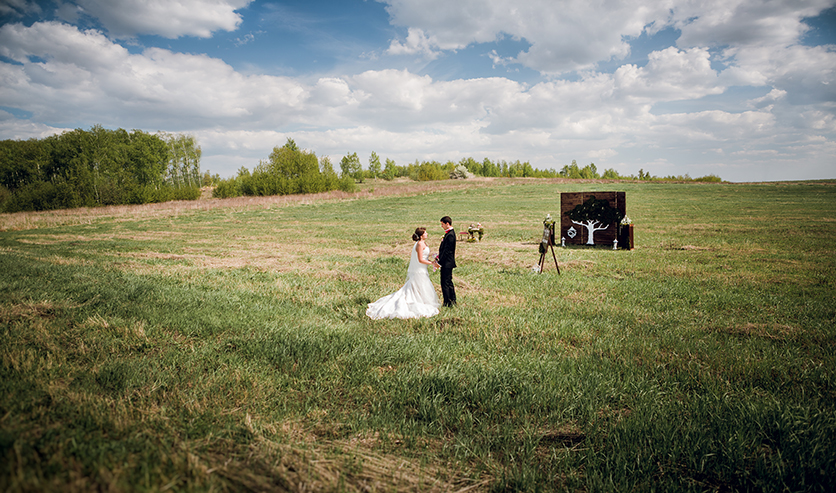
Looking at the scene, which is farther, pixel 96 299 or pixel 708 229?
pixel 708 229

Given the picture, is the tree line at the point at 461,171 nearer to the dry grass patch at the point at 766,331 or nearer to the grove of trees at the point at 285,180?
the grove of trees at the point at 285,180

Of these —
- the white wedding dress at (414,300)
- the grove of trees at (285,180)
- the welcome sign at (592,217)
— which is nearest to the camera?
the white wedding dress at (414,300)

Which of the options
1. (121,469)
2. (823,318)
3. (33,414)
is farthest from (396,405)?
(823,318)

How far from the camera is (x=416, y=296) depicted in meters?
7.70

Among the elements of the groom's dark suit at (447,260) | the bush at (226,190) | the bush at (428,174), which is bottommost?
the groom's dark suit at (447,260)

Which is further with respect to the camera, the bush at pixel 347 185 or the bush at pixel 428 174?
the bush at pixel 428 174

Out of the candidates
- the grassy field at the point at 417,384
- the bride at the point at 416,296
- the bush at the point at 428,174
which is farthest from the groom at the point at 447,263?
the bush at the point at 428,174

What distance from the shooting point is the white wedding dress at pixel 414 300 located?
24.2ft

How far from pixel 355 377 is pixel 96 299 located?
6.51 meters

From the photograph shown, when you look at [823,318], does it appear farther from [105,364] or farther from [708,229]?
[708,229]

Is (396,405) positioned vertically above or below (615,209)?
below

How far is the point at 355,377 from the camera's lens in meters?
4.73

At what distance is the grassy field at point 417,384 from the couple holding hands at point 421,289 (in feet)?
1.37

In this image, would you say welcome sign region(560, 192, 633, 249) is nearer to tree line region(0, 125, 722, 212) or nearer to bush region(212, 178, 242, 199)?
tree line region(0, 125, 722, 212)
